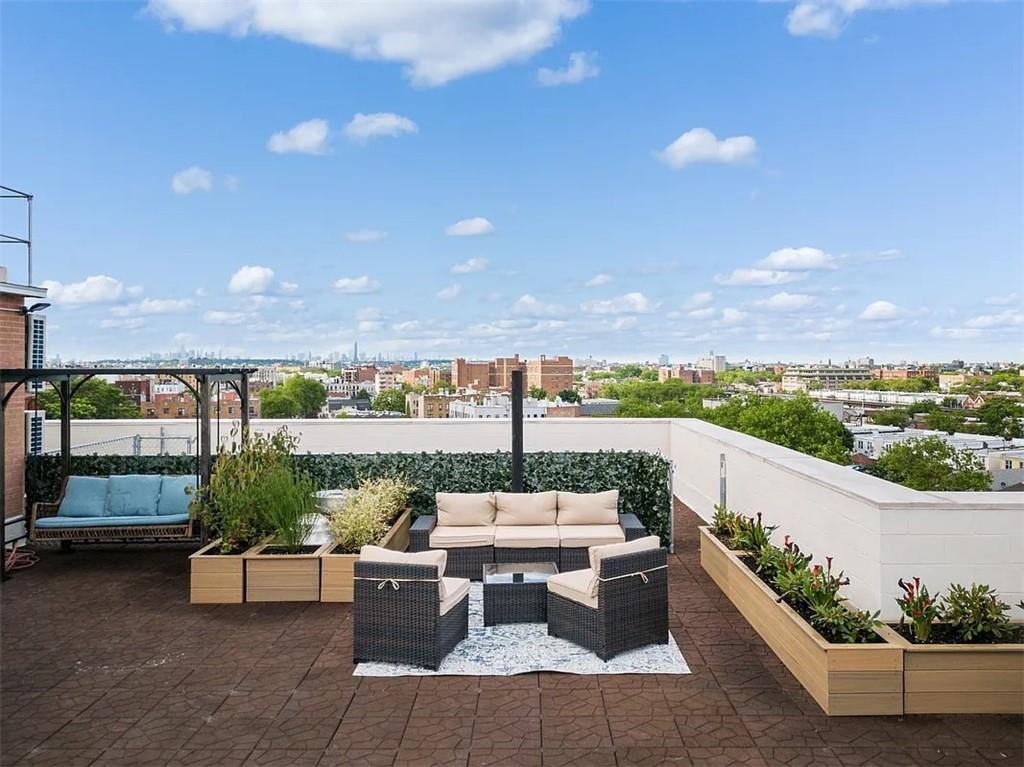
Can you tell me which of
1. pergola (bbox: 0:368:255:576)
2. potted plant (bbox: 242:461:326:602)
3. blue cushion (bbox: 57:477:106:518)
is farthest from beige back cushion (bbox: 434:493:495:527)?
blue cushion (bbox: 57:477:106:518)

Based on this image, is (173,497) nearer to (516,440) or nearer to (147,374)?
(147,374)

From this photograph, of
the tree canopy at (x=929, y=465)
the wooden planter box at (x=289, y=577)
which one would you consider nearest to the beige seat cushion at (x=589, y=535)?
the wooden planter box at (x=289, y=577)

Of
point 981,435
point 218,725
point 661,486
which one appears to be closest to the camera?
point 218,725

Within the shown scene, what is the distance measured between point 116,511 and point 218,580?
2444 millimetres

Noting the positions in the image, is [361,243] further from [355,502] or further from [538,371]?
[355,502]

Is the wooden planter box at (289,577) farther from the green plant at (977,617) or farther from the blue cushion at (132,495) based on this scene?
the green plant at (977,617)

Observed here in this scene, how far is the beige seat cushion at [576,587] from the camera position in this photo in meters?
4.97

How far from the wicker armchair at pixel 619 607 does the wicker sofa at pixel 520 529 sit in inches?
58.8

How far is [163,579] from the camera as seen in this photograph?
703 cm

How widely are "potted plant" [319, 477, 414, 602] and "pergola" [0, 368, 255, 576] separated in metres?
1.48

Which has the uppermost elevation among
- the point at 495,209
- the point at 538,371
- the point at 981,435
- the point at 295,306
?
the point at 495,209

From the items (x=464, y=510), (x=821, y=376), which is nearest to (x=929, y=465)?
(x=821, y=376)

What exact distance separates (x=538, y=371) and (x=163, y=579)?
60.6 ft

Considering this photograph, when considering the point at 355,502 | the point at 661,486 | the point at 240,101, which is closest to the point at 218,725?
the point at 355,502
